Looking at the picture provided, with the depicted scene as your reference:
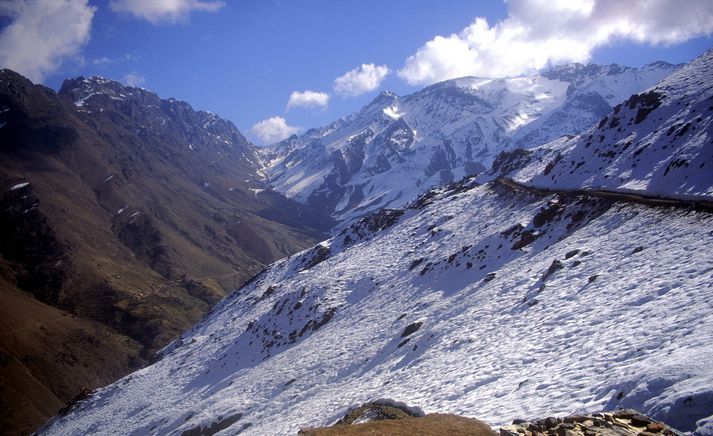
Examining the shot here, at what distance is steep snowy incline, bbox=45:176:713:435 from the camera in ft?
48.1

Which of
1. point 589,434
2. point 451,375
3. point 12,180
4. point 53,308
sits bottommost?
point 451,375

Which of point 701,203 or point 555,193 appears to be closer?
point 701,203

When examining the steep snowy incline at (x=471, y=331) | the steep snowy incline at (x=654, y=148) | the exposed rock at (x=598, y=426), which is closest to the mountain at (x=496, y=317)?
the steep snowy incline at (x=471, y=331)

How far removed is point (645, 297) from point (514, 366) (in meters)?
6.04

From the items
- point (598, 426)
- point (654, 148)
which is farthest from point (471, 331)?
point (654, 148)

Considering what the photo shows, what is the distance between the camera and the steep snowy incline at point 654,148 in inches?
1310

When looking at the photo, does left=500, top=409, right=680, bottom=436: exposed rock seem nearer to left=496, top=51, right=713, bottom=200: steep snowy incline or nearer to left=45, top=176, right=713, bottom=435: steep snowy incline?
left=45, top=176, right=713, bottom=435: steep snowy incline

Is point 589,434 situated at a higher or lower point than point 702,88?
lower

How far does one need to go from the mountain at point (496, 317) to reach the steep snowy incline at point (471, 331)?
115 millimetres

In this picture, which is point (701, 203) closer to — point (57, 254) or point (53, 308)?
point (53, 308)

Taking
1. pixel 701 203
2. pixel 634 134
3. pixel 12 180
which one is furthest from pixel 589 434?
pixel 12 180

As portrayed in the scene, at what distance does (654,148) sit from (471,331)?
91.3ft

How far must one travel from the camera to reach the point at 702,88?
42.6 metres

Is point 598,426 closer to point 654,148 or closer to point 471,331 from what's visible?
point 471,331
